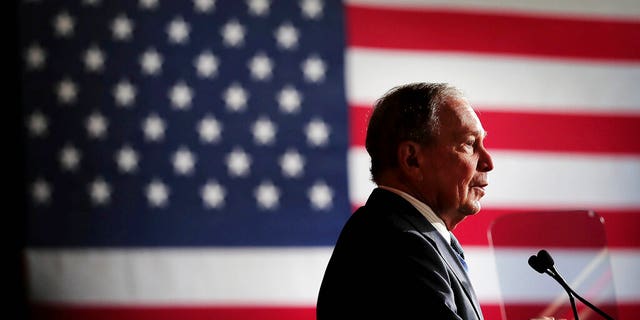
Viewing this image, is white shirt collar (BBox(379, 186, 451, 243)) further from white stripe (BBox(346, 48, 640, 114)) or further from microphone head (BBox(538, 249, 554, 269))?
white stripe (BBox(346, 48, 640, 114))

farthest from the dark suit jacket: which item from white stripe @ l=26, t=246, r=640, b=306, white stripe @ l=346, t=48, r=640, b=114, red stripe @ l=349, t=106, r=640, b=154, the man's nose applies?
red stripe @ l=349, t=106, r=640, b=154

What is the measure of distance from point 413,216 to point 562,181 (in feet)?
5.81

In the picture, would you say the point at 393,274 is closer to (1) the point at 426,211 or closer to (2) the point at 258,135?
(1) the point at 426,211

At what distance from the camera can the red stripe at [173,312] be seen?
2.87 meters

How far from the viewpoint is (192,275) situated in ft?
9.77

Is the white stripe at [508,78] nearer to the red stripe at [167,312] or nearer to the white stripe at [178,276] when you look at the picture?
the white stripe at [178,276]

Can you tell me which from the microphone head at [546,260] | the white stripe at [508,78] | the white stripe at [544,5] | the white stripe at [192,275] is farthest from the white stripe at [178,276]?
the microphone head at [546,260]

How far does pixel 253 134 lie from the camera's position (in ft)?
10.2

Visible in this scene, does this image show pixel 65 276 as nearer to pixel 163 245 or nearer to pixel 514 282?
pixel 163 245

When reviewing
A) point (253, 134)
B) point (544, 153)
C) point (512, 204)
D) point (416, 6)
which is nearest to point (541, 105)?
point (544, 153)

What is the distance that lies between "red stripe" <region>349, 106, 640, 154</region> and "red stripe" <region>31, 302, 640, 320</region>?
28.2 inches

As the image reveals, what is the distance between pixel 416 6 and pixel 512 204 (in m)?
0.88

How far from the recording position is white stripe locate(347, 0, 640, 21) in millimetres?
3322

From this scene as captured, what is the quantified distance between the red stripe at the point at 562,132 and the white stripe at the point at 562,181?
35 millimetres
